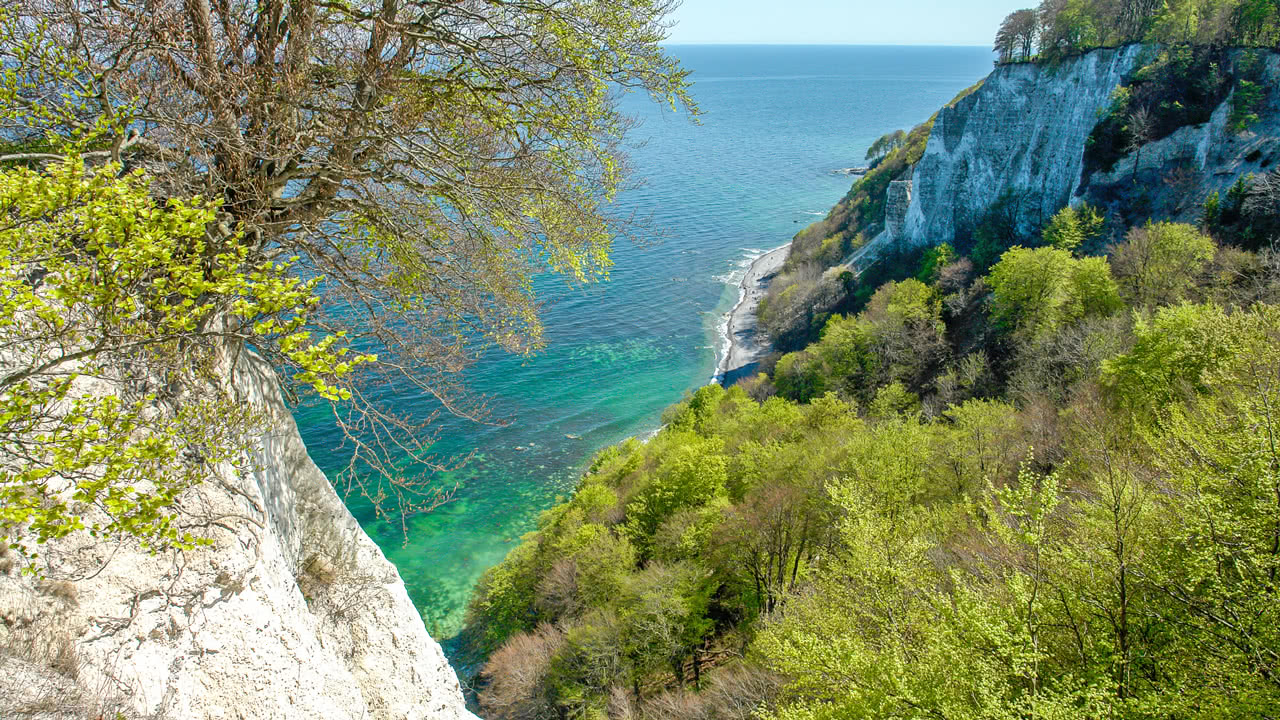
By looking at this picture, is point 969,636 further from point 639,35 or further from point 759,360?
point 759,360

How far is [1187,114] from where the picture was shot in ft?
134

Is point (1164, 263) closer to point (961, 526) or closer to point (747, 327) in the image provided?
point (961, 526)

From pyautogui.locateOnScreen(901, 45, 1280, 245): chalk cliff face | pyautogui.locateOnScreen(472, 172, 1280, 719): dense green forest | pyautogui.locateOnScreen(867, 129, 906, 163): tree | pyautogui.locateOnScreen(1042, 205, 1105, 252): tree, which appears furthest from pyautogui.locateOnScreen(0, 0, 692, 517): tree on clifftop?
pyautogui.locateOnScreen(867, 129, 906, 163): tree

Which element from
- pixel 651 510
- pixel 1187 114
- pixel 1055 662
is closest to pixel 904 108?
pixel 1187 114

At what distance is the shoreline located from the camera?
53906 millimetres

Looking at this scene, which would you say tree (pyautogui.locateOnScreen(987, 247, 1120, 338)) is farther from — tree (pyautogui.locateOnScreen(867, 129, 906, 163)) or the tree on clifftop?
tree (pyautogui.locateOnScreen(867, 129, 906, 163))

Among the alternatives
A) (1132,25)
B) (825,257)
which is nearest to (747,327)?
(825,257)

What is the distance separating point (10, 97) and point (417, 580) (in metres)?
31.5

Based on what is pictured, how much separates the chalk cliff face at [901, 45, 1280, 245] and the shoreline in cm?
1601

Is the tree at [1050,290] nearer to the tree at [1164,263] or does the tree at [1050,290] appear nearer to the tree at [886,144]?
the tree at [1164,263]

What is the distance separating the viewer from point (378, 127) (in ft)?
22.3

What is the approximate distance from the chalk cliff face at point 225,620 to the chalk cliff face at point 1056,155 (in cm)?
4911

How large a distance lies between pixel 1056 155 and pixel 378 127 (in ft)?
183

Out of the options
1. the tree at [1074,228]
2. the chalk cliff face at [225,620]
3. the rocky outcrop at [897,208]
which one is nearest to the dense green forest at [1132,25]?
the tree at [1074,228]
